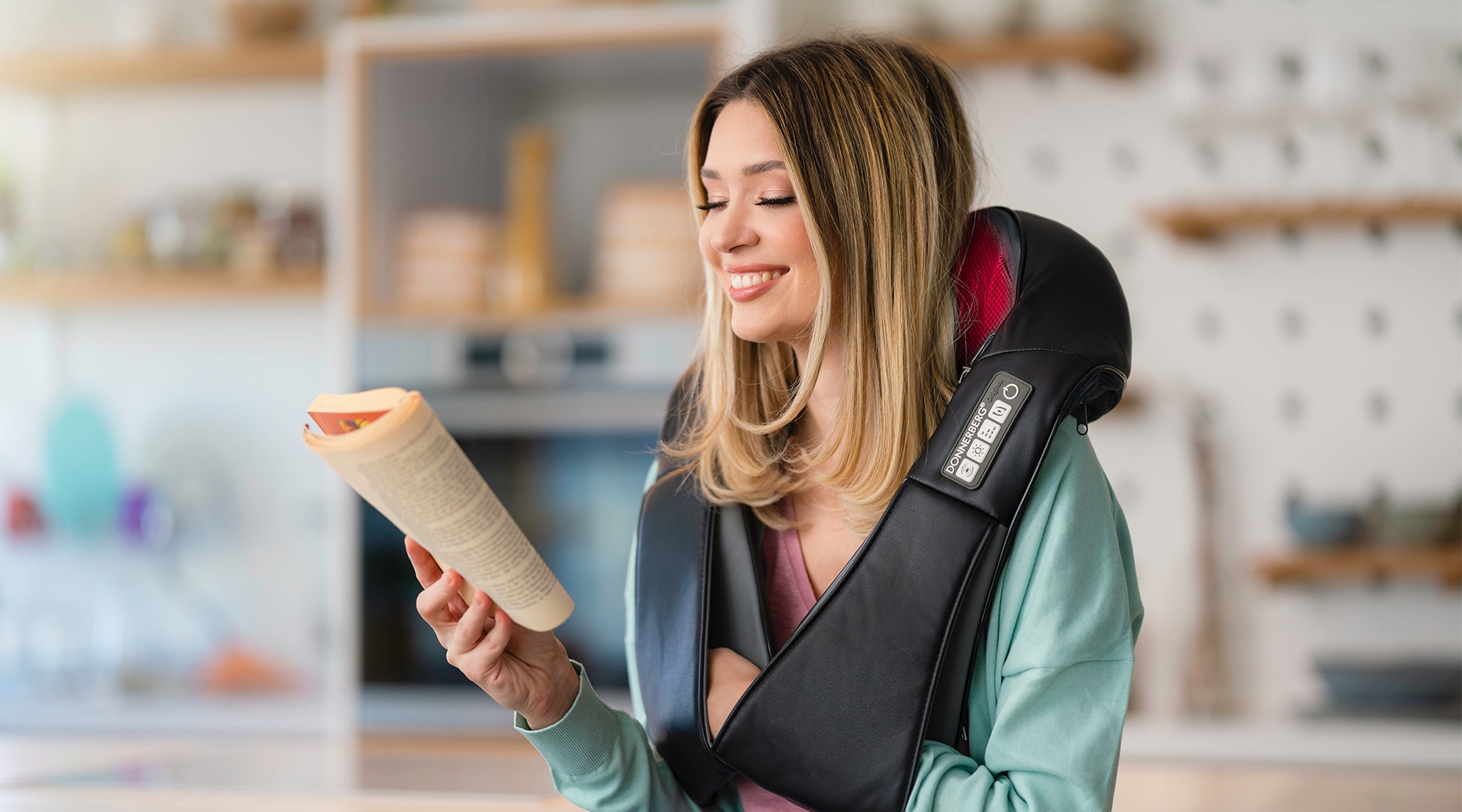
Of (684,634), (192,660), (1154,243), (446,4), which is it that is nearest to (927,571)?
(684,634)

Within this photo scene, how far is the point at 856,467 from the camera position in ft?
3.59

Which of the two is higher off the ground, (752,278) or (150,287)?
(752,278)

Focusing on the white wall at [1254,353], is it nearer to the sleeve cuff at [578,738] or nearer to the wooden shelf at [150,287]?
the wooden shelf at [150,287]

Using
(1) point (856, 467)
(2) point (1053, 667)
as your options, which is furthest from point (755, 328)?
(2) point (1053, 667)

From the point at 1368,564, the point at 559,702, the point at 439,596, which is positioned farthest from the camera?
the point at 1368,564

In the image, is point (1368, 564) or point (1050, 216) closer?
point (1368, 564)

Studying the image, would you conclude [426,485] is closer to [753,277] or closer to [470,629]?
[470,629]

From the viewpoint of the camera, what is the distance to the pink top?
112cm

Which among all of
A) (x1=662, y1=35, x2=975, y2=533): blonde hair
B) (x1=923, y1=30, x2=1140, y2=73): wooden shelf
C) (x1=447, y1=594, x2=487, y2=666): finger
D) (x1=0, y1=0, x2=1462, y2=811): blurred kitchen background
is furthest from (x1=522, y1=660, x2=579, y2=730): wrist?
(x1=923, y1=30, x2=1140, y2=73): wooden shelf

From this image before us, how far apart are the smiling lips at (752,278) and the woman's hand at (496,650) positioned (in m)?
0.32

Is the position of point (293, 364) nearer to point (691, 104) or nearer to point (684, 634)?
point (691, 104)

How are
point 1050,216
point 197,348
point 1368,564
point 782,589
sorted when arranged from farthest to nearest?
point 197,348 < point 1050,216 < point 1368,564 < point 782,589

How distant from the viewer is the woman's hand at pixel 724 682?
3.46 feet

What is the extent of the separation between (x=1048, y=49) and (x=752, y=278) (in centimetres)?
202
